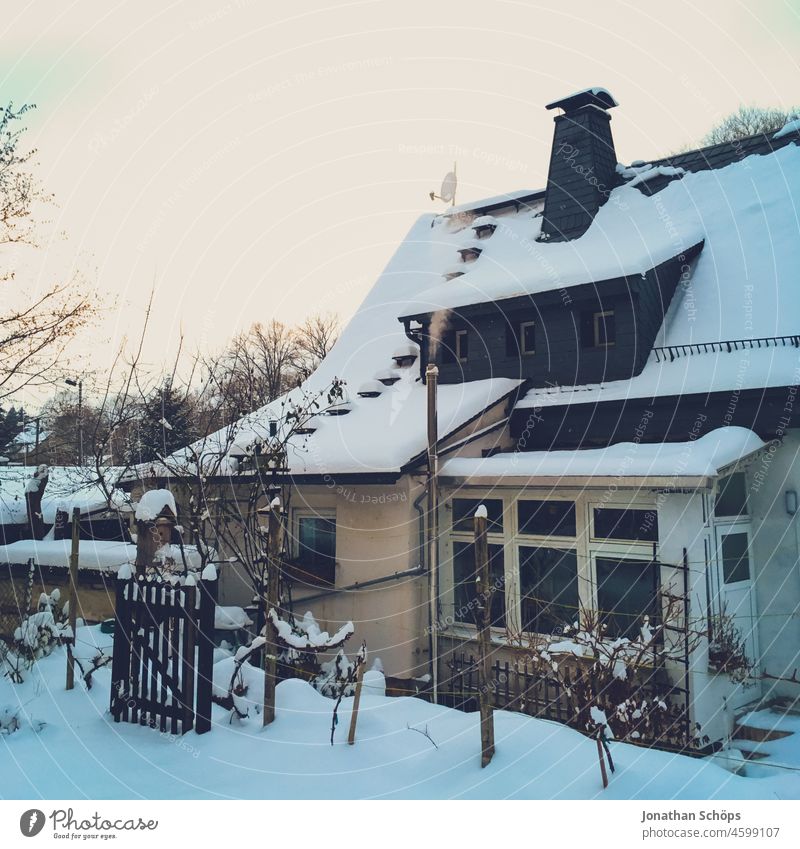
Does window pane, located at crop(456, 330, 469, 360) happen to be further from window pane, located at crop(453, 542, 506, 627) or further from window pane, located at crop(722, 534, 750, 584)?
window pane, located at crop(722, 534, 750, 584)

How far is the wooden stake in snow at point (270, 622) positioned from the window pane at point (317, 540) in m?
4.63

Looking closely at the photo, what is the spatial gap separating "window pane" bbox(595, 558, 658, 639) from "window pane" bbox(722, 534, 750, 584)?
973 millimetres

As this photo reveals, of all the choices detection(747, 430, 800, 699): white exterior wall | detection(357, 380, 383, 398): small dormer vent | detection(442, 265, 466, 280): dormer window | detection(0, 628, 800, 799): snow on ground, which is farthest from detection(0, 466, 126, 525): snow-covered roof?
detection(747, 430, 800, 699): white exterior wall

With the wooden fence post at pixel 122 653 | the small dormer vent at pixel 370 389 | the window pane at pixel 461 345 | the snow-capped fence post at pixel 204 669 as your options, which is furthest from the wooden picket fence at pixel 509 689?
the window pane at pixel 461 345

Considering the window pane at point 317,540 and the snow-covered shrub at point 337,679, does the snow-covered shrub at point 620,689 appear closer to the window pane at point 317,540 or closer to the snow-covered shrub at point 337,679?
the snow-covered shrub at point 337,679

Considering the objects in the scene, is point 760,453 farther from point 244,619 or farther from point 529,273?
point 244,619

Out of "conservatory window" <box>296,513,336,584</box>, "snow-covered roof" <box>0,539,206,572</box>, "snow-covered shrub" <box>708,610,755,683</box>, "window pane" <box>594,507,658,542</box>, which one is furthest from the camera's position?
"snow-covered roof" <box>0,539,206,572</box>

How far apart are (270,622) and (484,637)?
6.91 ft

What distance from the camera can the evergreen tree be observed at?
15.1 metres

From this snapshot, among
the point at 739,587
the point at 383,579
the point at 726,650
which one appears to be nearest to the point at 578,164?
the point at 739,587

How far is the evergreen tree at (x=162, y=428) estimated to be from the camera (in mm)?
15131

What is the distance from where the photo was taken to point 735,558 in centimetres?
895

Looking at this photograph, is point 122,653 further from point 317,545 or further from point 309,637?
point 317,545

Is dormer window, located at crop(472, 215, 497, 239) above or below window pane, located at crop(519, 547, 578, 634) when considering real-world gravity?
above
